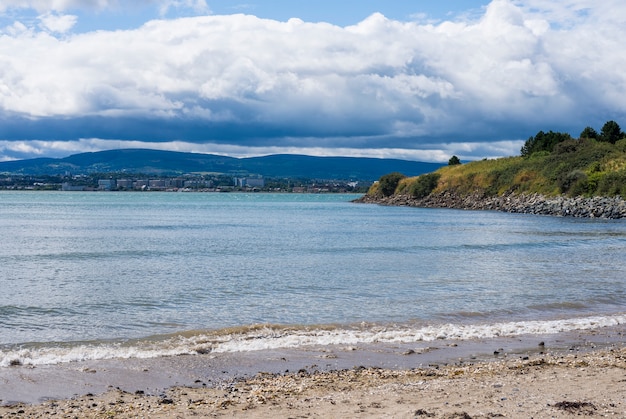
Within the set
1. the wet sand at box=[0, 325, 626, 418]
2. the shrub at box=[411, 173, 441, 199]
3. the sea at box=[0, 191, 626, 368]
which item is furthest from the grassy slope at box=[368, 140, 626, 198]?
the wet sand at box=[0, 325, 626, 418]

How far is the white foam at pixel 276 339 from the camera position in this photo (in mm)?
14659

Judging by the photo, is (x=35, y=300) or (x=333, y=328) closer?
(x=333, y=328)

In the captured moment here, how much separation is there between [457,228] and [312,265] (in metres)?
32.4

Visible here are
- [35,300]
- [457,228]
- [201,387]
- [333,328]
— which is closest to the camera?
[201,387]

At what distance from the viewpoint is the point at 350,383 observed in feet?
39.2

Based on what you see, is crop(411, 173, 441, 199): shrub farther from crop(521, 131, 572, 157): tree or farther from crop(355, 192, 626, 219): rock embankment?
crop(521, 131, 572, 157): tree

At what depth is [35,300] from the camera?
72.1 feet

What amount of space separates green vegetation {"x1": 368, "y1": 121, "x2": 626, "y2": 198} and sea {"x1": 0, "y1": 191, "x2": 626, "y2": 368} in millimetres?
41660

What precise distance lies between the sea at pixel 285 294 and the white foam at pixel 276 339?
5cm

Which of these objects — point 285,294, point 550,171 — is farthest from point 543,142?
point 285,294

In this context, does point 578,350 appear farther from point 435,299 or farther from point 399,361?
point 435,299

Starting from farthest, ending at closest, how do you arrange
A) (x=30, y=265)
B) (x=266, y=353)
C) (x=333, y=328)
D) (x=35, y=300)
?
(x=30, y=265)
(x=35, y=300)
(x=333, y=328)
(x=266, y=353)

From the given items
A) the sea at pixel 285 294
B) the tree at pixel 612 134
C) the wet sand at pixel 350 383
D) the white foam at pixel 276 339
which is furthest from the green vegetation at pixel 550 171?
the wet sand at pixel 350 383

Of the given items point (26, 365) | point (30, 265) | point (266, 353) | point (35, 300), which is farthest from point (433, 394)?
point (30, 265)
